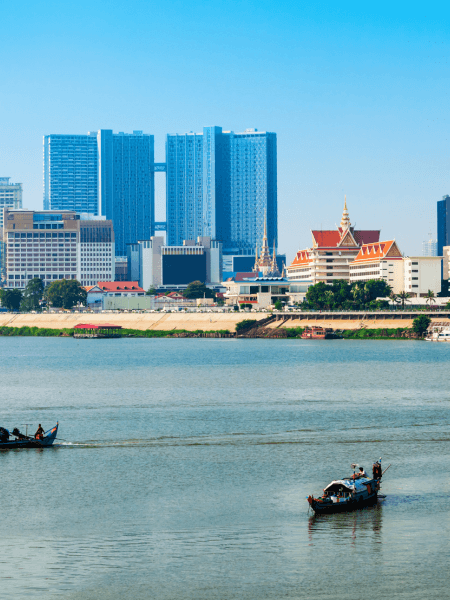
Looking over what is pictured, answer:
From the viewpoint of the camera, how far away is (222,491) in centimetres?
4859

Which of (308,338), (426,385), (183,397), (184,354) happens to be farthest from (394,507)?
(308,338)

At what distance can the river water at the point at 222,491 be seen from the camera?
35.9 m

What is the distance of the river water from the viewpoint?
3591 cm

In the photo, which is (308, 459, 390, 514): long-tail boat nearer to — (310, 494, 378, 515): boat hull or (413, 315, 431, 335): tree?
(310, 494, 378, 515): boat hull

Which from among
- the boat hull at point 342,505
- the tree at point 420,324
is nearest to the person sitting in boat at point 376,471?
the boat hull at point 342,505

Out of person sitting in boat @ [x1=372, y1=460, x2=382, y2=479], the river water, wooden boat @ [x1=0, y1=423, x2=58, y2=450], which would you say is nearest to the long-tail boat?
the river water

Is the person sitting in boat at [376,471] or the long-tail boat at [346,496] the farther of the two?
the person sitting in boat at [376,471]

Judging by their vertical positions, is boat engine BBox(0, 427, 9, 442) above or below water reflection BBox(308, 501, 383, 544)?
above

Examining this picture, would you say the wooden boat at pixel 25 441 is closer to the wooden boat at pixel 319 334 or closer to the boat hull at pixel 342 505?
the boat hull at pixel 342 505

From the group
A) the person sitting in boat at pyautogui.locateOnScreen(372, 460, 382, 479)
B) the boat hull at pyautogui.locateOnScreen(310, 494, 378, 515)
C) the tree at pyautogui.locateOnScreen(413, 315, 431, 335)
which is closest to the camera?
the boat hull at pyautogui.locateOnScreen(310, 494, 378, 515)

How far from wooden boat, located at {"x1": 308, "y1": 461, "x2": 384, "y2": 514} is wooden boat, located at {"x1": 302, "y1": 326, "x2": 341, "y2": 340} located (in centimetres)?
14806

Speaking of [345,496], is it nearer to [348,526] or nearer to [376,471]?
[348,526]

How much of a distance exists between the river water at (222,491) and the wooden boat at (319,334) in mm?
92949

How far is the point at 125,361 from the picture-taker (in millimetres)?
137625
